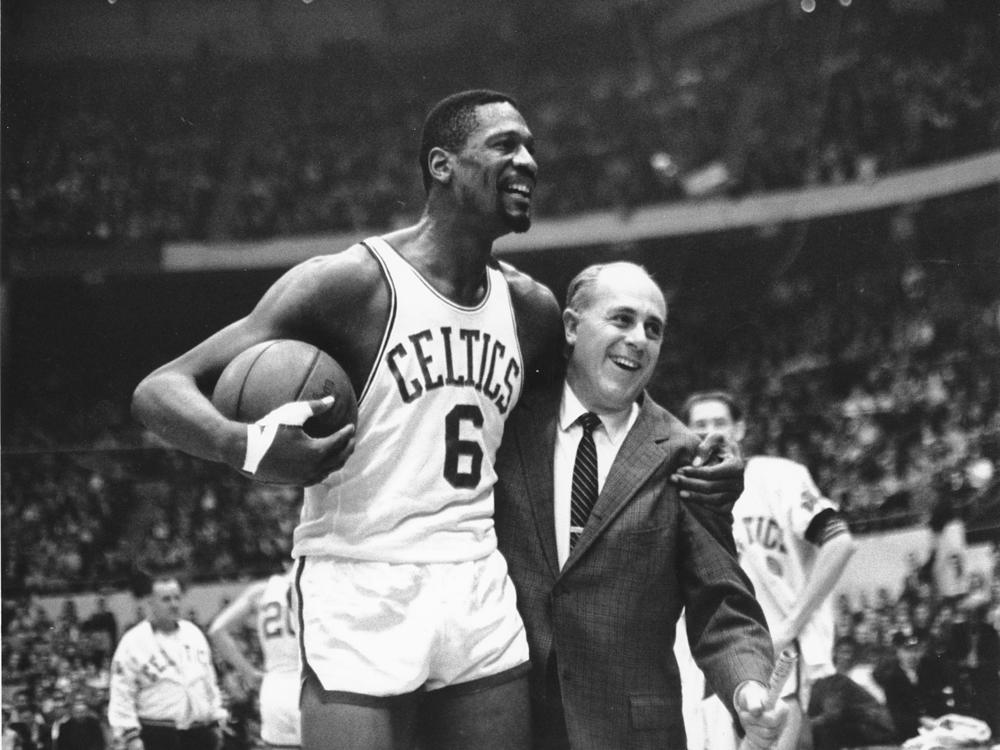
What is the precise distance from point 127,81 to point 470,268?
11724 mm

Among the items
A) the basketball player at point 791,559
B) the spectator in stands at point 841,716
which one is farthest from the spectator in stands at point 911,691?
the basketball player at point 791,559

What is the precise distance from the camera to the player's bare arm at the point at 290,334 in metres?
2.20

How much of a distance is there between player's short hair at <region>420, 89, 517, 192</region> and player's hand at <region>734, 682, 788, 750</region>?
124 cm

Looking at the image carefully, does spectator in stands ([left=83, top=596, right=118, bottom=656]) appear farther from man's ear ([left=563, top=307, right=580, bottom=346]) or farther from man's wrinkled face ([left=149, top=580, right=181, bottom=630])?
man's ear ([left=563, top=307, right=580, bottom=346])

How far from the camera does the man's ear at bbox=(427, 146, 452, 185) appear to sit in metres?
2.54

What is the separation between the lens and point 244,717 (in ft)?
26.9

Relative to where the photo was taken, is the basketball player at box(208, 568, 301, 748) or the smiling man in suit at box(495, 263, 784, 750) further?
the basketball player at box(208, 568, 301, 748)

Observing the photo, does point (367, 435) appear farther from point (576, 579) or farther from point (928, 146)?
point (928, 146)

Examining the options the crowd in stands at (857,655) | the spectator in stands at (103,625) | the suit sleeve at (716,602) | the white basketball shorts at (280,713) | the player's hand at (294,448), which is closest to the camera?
the player's hand at (294,448)

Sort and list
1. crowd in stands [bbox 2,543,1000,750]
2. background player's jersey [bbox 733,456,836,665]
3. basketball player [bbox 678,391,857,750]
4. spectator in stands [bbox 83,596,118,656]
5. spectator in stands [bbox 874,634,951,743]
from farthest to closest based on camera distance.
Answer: spectator in stands [bbox 83,596,118,656], crowd in stands [bbox 2,543,1000,750], spectator in stands [bbox 874,634,951,743], background player's jersey [bbox 733,456,836,665], basketball player [bbox 678,391,857,750]

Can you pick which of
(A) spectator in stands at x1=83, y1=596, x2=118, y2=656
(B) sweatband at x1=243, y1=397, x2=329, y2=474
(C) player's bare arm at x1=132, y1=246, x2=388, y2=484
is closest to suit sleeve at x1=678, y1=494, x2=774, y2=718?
(C) player's bare arm at x1=132, y1=246, x2=388, y2=484

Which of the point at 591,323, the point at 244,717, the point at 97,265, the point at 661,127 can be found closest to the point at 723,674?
the point at 591,323

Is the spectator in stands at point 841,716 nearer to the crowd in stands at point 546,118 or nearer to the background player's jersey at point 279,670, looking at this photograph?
the background player's jersey at point 279,670

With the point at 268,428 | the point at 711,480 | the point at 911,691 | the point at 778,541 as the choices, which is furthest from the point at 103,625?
the point at 268,428
